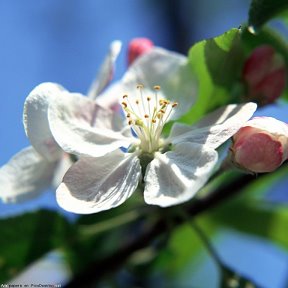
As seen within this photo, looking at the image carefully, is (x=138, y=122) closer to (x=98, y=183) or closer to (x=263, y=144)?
(x=98, y=183)

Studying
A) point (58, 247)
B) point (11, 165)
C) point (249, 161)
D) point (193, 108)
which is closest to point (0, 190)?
point (11, 165)

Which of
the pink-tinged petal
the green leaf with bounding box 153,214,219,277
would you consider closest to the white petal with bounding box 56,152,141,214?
the pink-tinged petal

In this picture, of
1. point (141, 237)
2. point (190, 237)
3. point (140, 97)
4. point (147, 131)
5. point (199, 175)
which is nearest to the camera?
point (199, 175)

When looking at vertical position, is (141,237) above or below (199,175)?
below

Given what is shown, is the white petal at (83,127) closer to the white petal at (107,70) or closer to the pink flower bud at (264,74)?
the white petal at (107,70)

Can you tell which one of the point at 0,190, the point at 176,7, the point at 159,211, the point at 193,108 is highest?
the point at 193,108

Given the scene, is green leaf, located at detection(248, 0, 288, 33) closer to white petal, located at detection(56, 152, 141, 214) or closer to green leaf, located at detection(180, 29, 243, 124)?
green leaf, located at detection(180, 29, 243, 124)

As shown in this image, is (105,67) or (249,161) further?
(105,67)

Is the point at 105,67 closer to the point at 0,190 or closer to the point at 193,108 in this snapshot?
the point at 193,108
